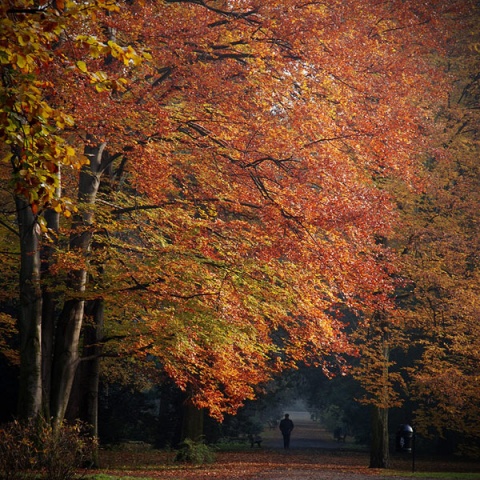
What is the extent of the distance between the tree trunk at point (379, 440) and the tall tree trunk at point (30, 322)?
13731mm

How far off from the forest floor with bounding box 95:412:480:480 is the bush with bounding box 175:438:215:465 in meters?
0.32

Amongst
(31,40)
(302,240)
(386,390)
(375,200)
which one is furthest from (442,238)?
(31,40)

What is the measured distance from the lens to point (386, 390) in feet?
69.1

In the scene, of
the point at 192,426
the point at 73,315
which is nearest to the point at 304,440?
the point at 192,426

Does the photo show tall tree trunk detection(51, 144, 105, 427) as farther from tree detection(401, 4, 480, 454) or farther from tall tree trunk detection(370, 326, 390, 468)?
tall tree trunk detection(370, 326, 390, 468)

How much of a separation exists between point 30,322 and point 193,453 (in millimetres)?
10995

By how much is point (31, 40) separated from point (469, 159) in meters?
19.8

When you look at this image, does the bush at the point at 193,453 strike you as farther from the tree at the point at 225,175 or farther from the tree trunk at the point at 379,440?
the tree at the point at 225,175

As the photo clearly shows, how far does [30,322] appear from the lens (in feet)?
41.5

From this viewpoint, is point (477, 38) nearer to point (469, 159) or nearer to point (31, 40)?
point (469, 159)

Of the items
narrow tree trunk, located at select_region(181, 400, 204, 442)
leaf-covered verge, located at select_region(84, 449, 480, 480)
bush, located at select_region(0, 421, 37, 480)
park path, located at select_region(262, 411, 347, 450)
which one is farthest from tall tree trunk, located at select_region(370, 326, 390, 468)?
bush, located at select_region(0, 421, 37, 480)

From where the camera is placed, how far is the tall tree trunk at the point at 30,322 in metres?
12.2

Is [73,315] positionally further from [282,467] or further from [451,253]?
[451,253]

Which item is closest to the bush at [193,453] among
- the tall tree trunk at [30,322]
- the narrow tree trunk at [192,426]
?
the narrow tree trunk at [192,426]
